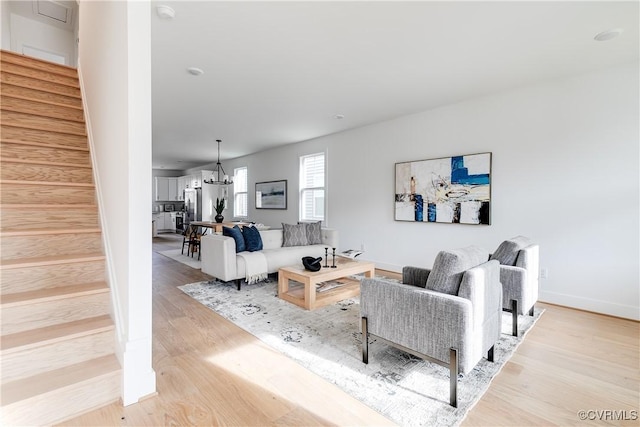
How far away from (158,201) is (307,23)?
1115 cm

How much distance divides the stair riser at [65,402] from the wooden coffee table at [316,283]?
178cm

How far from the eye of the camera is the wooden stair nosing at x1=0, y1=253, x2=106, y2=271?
68.6 inches

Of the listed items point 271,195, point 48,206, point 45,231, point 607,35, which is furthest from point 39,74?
point 607,35

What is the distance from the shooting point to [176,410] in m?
1.57

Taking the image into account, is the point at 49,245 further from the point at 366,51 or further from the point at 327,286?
the point at 366,51

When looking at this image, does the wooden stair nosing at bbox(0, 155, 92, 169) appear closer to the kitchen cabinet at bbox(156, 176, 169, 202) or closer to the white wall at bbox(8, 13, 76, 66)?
the white wall at bbox(8, 13, 76, 66)

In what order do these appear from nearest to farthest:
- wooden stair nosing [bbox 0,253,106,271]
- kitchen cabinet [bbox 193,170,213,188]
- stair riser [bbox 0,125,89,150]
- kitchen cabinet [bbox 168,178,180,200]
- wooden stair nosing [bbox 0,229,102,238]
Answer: wooden stair nosing [bbox 0,253,106,271] → wooden stair nosing [bbox 0,229,102,238] → stair riser [bbox 0,125,89,150] → kitchen cabinet [bbox 193,170,213,188] → kitchen cabinet [bbox 168,178,180,200]

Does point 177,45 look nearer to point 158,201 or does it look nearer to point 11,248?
point 11,248

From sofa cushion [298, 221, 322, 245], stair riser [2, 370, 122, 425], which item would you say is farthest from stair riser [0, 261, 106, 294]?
sofa cushion [298, 221, 322, 245]

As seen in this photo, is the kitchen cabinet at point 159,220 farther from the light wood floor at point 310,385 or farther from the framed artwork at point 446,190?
the framed artwork at point 446,190

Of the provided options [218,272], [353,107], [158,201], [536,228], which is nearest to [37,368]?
[218,272]

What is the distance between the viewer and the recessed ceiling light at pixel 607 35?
94.8 inches

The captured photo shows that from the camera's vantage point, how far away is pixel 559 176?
3.32m

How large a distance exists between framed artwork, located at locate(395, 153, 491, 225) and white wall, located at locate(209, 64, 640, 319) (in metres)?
0.12
